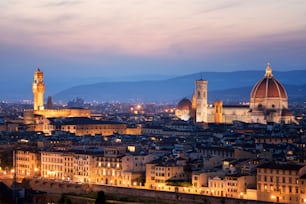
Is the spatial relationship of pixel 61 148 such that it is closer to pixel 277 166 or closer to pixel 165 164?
pixel 165 164

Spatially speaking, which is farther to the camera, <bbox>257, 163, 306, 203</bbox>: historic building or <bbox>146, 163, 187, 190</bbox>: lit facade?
<bbox>146, 163, 187, 190</bbox>: lit facade

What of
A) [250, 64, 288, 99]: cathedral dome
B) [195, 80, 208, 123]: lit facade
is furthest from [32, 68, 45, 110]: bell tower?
[250, 64, 288, 99]: cathedral dome

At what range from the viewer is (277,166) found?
44.2 m

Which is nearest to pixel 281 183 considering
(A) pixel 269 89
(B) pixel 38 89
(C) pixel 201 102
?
(A) pixel 269 89

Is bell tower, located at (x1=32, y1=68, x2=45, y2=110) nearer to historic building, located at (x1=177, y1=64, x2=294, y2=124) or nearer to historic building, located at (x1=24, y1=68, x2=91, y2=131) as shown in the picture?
historic building, located at (x1=24, y1=68, x2=91, y2=131)

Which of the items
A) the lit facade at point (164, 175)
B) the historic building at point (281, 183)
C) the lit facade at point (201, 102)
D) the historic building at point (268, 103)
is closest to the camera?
the historic building at point (281, 183)

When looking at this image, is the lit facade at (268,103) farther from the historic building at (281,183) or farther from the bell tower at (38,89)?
the historic building at (281,183)

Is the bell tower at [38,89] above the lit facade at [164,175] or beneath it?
above

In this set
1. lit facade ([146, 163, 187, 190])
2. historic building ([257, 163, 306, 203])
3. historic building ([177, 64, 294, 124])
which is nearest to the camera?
historic building ([257, 163, 306, 203])

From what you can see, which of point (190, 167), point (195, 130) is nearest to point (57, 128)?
point (195, 130)

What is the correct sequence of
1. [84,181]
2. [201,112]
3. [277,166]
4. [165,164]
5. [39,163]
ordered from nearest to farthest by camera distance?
1. [277,166]
2. [165,164]
3. [84,181]
4. [39,163]
5. [201,112]

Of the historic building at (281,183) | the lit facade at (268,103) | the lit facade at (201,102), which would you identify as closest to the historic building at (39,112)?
the lit facade at (201,102)

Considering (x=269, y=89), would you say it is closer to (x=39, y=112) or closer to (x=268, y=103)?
(x=268, y=103)

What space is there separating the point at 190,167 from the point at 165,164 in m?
1.62
